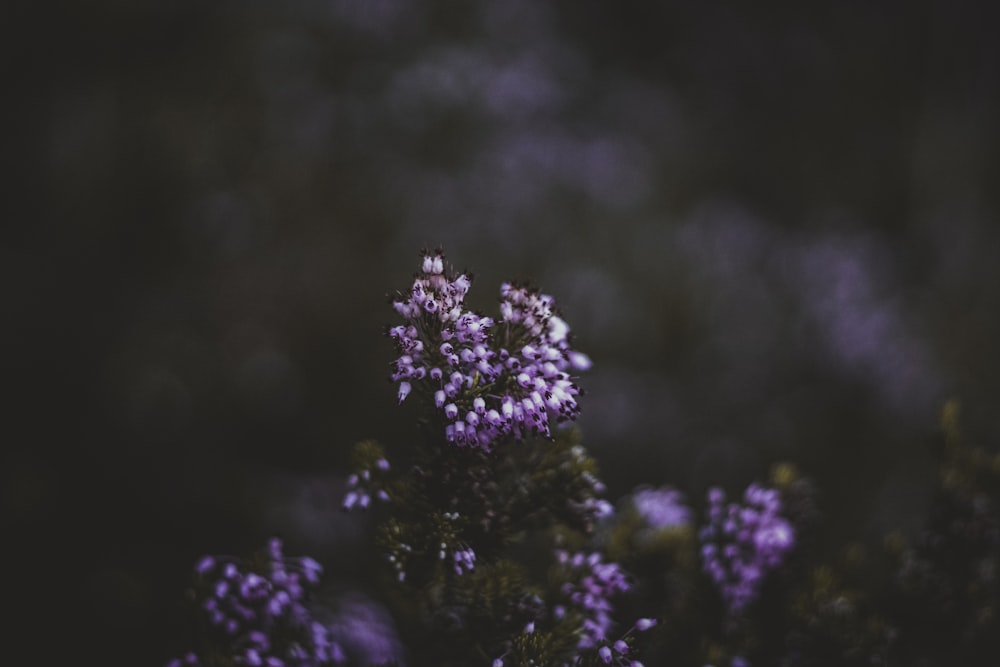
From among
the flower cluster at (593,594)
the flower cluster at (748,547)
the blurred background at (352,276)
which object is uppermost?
the blurred background at (352,276)

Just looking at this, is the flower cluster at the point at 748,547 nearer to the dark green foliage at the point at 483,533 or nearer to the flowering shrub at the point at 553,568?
the flowering shrub at the point at 553,568

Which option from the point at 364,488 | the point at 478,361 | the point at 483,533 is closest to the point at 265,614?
the point at 364,488

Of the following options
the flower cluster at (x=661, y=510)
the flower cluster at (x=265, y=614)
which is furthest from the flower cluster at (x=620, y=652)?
the flower cluster at (x=265, y=614)

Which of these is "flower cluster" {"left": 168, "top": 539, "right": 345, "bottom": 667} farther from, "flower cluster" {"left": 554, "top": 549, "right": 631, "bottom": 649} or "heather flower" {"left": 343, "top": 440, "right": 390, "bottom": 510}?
"flower cluster" {"left": 554, "top": 549, "right": 631, "bottom": 649}

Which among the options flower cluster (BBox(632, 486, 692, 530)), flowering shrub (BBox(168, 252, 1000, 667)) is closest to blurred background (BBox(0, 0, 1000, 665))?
flowering shrub (BBox(168, 252, 1000, 667))

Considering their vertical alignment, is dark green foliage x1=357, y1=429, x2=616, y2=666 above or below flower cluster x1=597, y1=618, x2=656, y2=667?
above

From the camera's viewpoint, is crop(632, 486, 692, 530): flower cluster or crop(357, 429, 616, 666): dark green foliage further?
crop(632, 486, 692, 530): flower cluster
